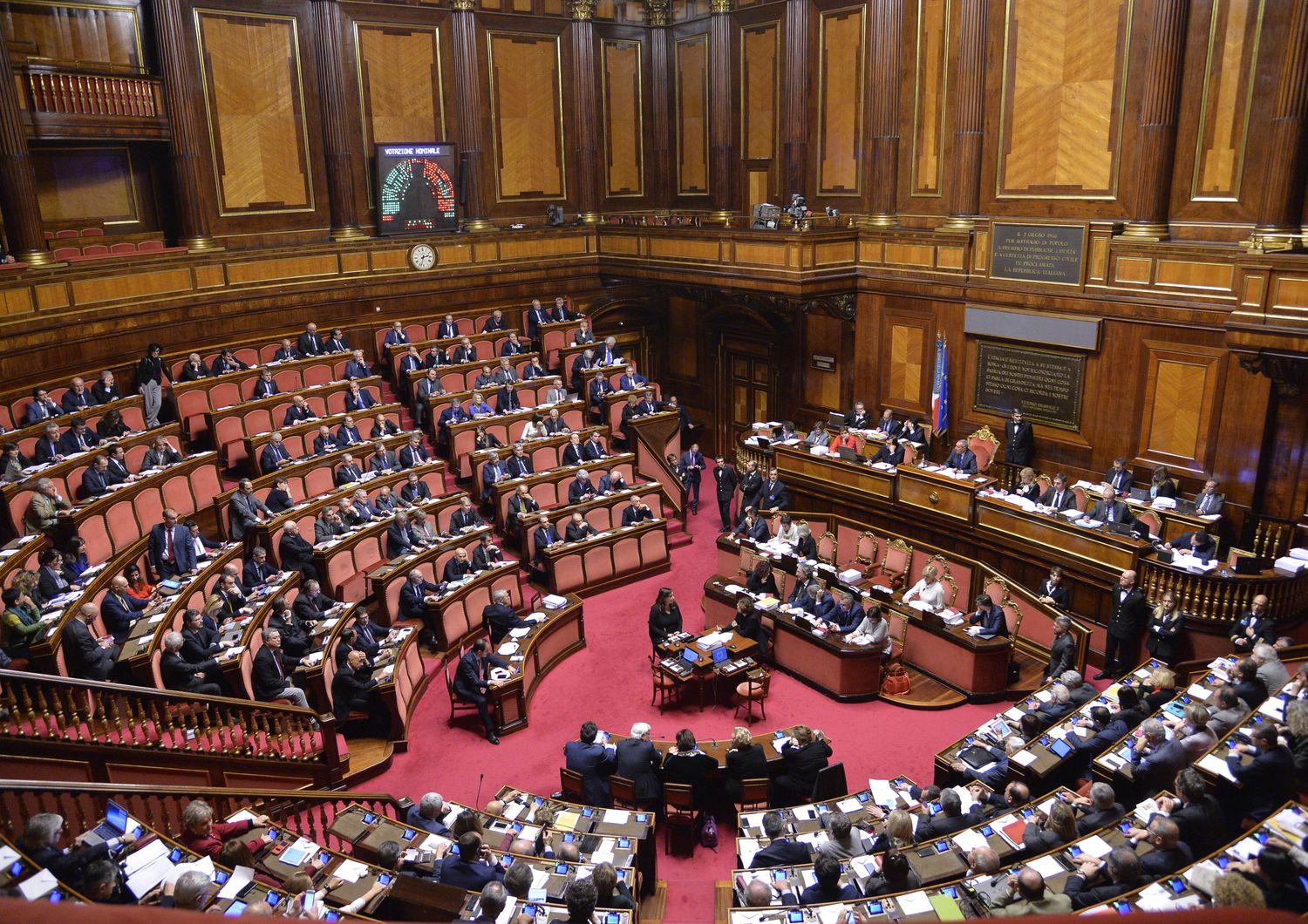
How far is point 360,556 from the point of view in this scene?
11.2 meters

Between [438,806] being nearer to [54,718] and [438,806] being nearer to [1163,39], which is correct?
[54,718]

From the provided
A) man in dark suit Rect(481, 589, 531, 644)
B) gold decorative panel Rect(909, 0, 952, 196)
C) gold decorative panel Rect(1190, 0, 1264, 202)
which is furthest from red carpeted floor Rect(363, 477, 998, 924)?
gold decorative panel Rect(909, 0, 952, 196)

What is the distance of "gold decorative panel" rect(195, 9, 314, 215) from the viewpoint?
48.3 feet

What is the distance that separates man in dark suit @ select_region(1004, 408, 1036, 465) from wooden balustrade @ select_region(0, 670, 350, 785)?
31.4ft

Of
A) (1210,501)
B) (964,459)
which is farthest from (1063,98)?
(1210,501)

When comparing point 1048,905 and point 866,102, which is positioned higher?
point 866,102

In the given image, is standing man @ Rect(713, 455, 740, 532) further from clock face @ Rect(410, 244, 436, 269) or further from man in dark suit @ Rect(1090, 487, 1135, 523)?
clock face @ Rect(410, 244, 436, 269)

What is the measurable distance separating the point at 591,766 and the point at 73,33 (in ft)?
43.0

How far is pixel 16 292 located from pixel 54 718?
6734mm

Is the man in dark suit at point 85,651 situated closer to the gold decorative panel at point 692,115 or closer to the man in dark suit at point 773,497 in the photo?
the man in dark suit at point 773,497

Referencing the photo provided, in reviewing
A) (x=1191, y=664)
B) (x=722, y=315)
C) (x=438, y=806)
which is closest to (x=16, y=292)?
(x=438, y=806)

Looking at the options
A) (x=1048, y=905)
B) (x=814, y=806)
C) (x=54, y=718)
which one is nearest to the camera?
(x=1048, y=905)

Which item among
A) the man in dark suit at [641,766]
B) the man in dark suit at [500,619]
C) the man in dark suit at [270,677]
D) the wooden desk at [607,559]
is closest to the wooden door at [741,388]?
the wooden desk at [607,559]

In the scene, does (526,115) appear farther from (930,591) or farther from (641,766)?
(641,766)
